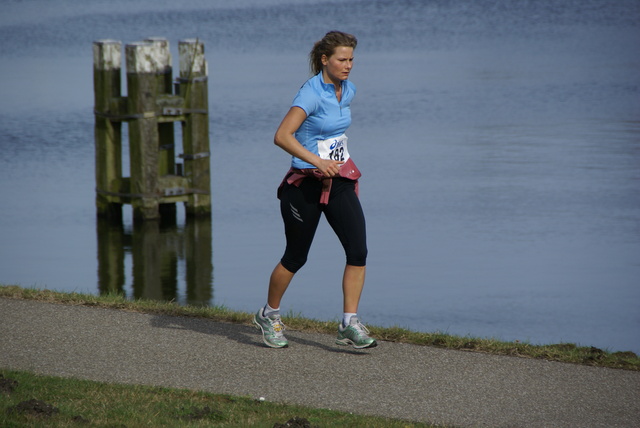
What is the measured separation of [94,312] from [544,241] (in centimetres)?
887

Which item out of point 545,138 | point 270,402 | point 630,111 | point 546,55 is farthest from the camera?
point 546,55

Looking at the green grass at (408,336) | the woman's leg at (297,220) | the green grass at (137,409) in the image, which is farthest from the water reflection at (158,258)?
the green grass at (137,409)

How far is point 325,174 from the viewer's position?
5.72 metres

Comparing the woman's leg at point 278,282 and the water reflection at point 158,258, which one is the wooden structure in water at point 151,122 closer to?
the water reflection at point 158,258

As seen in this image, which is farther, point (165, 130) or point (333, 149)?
point (165, 130)

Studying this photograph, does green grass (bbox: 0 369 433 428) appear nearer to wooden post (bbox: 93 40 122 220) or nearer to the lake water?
the lake water

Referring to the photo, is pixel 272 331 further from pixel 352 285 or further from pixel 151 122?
pixel 151 122

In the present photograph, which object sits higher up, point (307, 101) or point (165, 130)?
point (307, 101)

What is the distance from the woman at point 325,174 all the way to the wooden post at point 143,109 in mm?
8681

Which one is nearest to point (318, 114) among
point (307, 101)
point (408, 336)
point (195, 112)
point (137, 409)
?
point (307, 101)

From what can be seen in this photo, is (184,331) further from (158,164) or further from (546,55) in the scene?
(546,55)

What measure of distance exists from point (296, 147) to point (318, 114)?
26 cm

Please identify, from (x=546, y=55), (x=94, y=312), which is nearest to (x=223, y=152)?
(x=94, y=312)

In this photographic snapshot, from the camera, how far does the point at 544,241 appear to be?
14.5 meters
